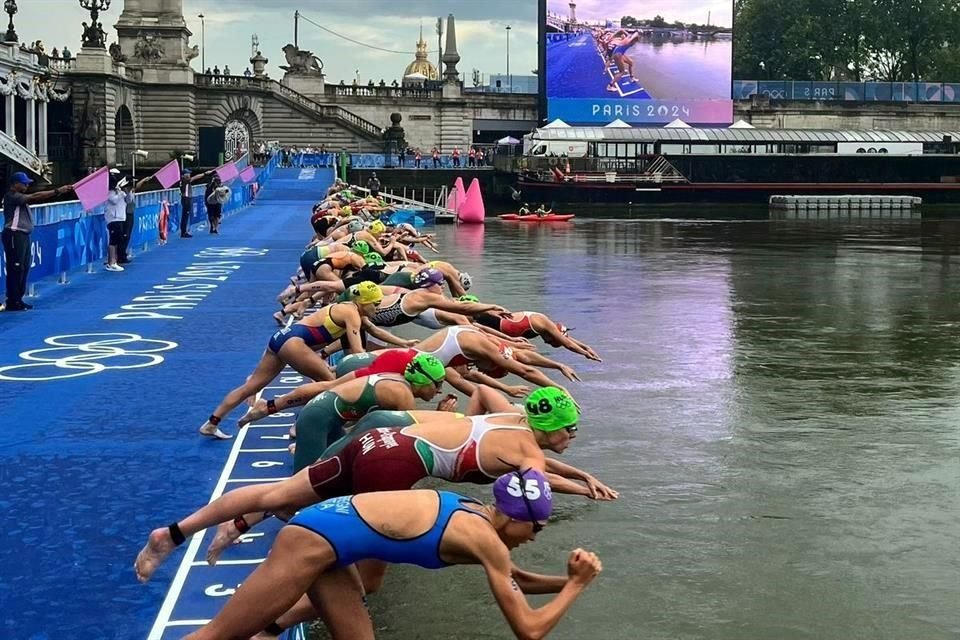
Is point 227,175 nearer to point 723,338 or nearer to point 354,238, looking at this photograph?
point 354,238

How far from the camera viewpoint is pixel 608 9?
79.6 meters

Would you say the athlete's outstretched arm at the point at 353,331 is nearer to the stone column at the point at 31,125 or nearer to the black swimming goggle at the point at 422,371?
the black swimming goggle at the point at 422,371

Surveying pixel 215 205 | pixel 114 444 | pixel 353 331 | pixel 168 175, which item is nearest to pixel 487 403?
pixel 353 331

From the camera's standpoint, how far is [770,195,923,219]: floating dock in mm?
63250

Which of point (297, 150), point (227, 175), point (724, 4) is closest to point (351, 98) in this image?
point (297, 150)

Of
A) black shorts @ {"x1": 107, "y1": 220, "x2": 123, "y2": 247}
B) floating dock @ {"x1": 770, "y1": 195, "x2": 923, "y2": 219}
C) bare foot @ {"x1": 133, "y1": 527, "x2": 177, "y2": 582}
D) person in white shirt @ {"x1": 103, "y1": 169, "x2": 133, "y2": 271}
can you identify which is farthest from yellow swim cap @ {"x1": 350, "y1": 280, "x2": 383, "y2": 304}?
floating dock @ {"x1": 770, "y1": 195, "x2": 923, "y2": 219}

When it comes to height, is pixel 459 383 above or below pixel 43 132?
below

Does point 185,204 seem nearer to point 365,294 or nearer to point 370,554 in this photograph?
point 365,294

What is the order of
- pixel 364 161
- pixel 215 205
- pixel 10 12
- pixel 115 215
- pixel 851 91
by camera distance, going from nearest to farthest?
1. pixel 115 215
2. pixel 215 205
3. pixel 10 12
4. pixel 364 161
5. pixel 851 91

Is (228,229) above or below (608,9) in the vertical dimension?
below

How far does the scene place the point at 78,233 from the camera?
84.5 feet

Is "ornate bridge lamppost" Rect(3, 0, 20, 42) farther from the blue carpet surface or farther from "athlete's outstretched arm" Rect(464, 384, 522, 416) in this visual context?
"athlete's outstretched arm" Rect(464, 384, 522, 416)

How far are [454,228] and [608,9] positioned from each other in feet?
118

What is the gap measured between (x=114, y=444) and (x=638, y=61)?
73564 mm
